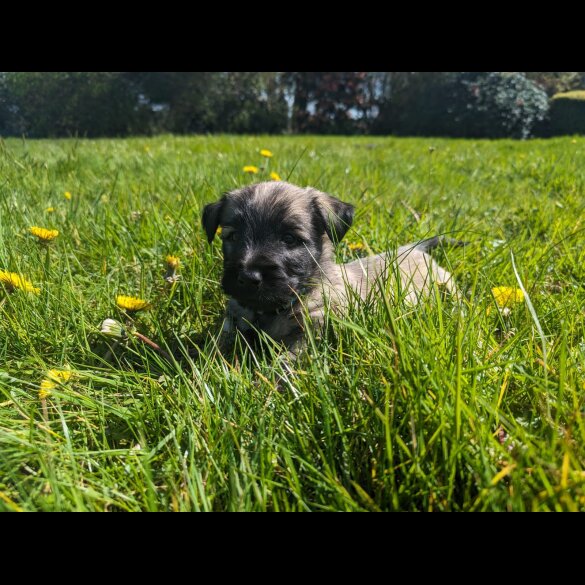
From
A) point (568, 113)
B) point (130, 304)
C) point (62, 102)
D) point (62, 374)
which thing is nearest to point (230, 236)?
point (130, 304)

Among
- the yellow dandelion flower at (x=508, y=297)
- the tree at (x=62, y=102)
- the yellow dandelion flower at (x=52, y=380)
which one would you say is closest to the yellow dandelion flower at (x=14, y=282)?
the yellow dandelion flower at (x=52, y=380)

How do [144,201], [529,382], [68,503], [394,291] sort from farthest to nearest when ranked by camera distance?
[144,201] → [394,291] → [529,382] → [68,503]

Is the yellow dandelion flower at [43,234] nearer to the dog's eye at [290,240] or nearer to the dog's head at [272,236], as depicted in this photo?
the dog's head at [272,236]

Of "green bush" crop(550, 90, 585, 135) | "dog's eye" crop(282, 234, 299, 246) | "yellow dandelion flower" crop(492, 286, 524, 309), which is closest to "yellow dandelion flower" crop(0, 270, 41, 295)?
"dog's eye" crop(282, 234, 299, 246)

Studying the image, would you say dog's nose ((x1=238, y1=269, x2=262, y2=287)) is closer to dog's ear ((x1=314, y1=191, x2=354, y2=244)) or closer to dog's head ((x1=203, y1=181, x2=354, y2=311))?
dog's head ((x1=203, y1=181, x2=354, y2=311))

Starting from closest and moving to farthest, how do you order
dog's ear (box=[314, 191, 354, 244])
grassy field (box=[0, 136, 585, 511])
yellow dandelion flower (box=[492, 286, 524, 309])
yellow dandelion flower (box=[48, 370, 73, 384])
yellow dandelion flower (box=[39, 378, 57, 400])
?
grassy field (box=[0, 136, 585, 511]), yellow dandelion flower (box=[39, 378, 57, 400]), yellow dandelion flower (box=[48, 370, 73, 384]), yellow dandelion flower (box=[492, 286, 524, 309]), dog's ear (box=[314, 191, 354, 244])

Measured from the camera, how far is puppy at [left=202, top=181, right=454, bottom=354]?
2049mm

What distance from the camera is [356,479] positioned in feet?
3.64

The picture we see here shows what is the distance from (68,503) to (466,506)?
0.86 meters

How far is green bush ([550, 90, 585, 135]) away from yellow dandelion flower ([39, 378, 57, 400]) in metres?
9.25
